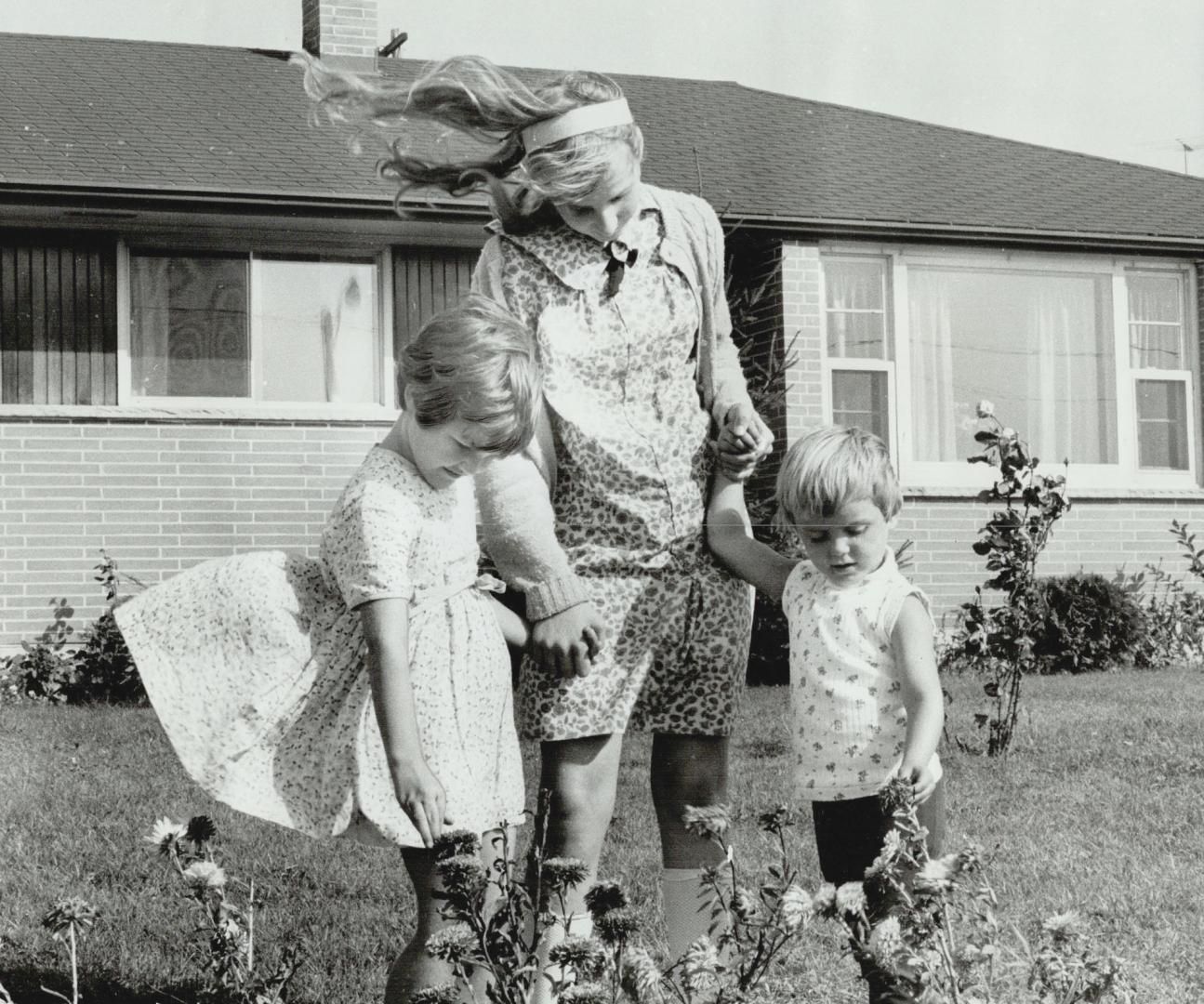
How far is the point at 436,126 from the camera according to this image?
2.99 m

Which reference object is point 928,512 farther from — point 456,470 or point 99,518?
point 456,470

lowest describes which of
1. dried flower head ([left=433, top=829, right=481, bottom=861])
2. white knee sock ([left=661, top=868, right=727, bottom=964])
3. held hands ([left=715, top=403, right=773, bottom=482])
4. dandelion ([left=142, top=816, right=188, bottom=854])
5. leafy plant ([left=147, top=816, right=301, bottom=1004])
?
white knee sock ([left=661, top=868, right=727, bottom=964])

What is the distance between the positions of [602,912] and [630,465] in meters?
1.04

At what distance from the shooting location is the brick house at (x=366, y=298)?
387 inches

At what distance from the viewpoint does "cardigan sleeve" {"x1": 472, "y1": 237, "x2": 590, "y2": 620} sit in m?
2.65

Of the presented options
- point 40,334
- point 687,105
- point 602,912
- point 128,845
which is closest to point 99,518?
point 40,334

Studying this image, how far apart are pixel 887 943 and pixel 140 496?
28.2 feet

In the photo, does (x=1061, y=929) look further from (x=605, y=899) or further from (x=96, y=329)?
(x=96, y=329)

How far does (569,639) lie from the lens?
2664 mm

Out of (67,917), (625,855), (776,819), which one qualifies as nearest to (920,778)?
(776,819)

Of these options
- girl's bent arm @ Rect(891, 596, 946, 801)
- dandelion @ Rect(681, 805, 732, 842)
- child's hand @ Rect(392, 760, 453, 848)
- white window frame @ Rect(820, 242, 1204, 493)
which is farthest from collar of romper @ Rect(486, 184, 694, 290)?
white window frame @ Rect(820, 242, 1204, 493)

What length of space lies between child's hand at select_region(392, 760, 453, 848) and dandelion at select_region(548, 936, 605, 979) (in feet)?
1.77

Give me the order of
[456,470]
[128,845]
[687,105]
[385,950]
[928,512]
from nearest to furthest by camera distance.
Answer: [456,470], [385,950], [128,845], [928,512], [687,105]

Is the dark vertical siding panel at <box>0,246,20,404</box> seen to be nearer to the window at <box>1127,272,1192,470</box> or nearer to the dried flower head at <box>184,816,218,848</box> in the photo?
the dried flower head at <box>184,816,218,848</box>
